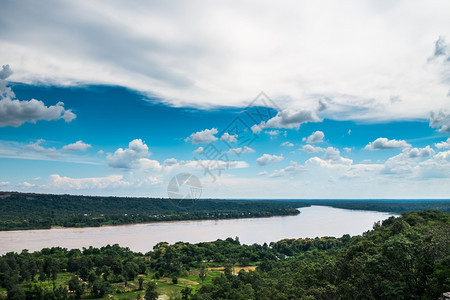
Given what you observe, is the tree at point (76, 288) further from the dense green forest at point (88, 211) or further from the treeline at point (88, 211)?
the treeline at point (88, 211)

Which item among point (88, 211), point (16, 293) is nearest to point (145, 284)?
point (16, 293)

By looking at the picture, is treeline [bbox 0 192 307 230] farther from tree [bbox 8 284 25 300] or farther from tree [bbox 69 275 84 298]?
tree [bbox 8 284 25 300]

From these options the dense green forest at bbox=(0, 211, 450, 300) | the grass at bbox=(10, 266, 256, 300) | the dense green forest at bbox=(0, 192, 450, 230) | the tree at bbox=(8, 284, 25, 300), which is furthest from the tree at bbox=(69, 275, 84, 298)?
the dense green forest at bbox=(0, 192, 450, 230)

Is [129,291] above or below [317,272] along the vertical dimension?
below

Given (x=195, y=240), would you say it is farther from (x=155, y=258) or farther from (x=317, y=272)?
(x=317, y=272)

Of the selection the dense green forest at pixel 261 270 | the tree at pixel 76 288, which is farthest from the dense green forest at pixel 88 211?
the tree at pixel 76 288

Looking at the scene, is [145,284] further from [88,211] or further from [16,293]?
[88,211]

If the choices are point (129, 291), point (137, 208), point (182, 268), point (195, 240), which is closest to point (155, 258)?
point (182, 268)
